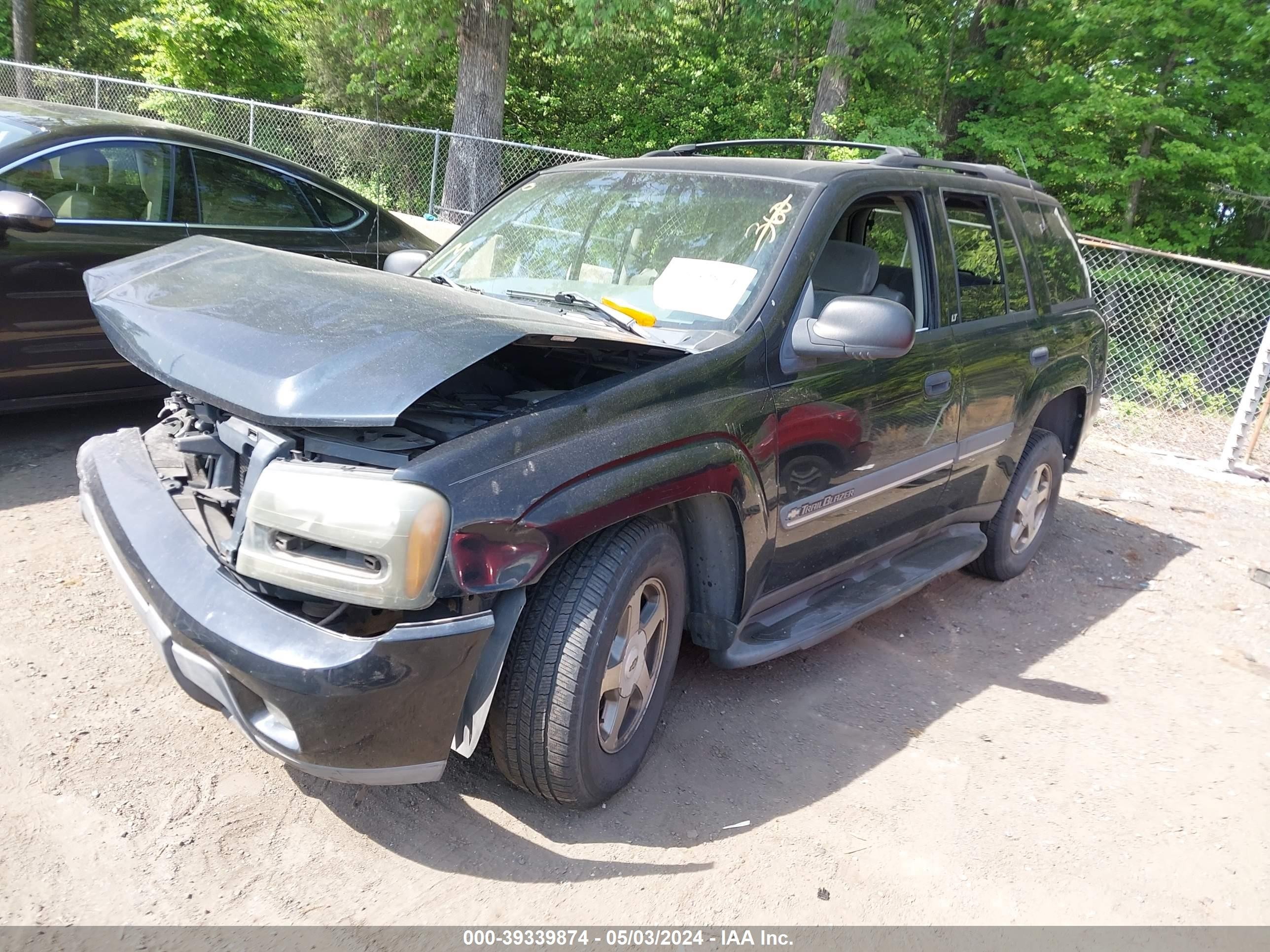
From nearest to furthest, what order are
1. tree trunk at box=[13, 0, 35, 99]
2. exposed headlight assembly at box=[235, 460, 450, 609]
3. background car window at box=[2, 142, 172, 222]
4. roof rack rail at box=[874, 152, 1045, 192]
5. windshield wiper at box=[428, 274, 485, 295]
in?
1. exposed headlight assembly at box=[235, 460, 450, 609]
2. windshield wiper at box=[428, 274, 485, 295]
3. roof rack rail at box=[874, 152, 1045, 192]
4. background car window at box=[2, 142, 172, 222]
5. tree trunk at box=[13, 0, 35, 99]

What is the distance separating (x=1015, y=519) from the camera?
17.1 ft

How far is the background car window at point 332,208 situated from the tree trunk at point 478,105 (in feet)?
23.1

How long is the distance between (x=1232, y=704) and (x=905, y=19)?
1291 centimetres

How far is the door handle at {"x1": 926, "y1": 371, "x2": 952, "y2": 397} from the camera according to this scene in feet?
12.9

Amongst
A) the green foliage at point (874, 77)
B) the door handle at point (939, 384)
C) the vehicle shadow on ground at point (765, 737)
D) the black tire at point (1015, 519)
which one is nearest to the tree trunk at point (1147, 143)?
the green foliage at point (874, 77)

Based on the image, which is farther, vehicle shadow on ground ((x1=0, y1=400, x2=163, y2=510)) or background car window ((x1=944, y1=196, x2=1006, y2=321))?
vehicle shadow on ground ((x1=0, y1=400, x2=163, y2=510))

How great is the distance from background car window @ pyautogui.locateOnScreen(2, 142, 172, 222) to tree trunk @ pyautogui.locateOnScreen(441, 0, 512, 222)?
7982 millimetres

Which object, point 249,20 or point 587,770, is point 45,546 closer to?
point 587,770

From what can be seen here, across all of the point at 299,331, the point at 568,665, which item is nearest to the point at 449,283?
the point at 299,331

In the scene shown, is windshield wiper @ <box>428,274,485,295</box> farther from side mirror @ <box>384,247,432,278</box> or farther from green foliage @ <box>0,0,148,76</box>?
green foliage @ <box>0,0,148,76</box>

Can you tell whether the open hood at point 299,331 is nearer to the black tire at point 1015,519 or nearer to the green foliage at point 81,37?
the black tire at point 1015,519

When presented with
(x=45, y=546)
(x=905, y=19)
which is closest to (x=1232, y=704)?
(x=45, y=546)

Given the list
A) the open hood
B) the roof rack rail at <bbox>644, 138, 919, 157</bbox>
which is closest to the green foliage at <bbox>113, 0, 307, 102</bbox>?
the roof rack rail at <bbox>644, 138, 919, 157</bbox>

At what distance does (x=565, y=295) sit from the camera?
333 centimetres
